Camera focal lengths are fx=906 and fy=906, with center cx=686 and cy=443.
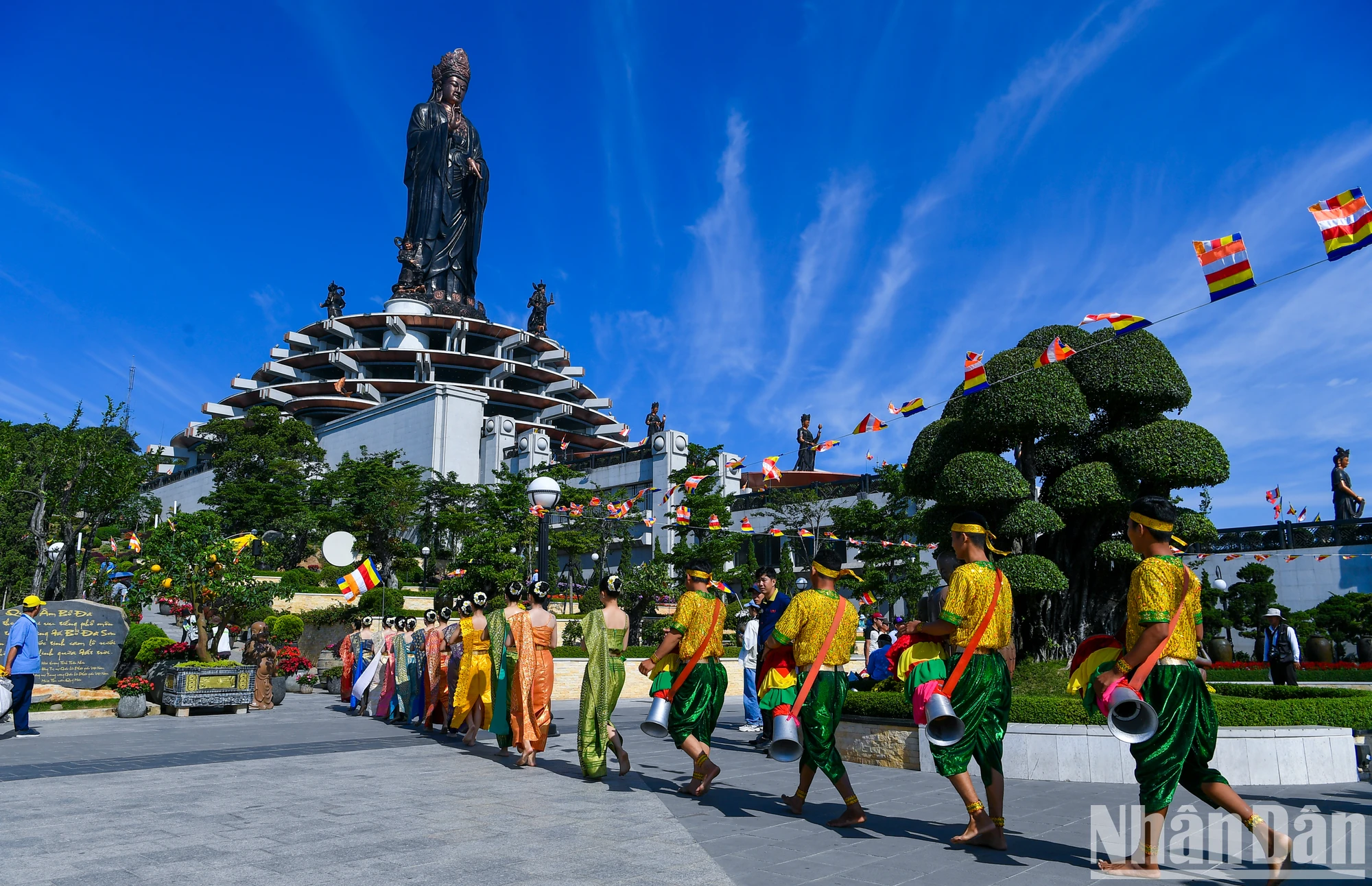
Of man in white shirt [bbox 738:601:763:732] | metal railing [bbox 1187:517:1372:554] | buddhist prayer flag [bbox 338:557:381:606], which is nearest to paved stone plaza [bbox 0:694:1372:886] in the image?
man in white shirt [bbox 738:601:763:732]

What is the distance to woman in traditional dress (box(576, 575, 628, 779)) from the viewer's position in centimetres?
793

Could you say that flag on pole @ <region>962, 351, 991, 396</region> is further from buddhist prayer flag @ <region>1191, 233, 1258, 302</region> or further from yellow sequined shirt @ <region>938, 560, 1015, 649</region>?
yellow sequined shirt @ <region>938, 560, 1015, 649</region>

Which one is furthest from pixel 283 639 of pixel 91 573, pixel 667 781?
pixel 667 781

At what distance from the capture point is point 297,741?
11.0m

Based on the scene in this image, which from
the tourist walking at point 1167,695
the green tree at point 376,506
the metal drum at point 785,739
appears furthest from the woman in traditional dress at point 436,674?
the green tree at point 376,506

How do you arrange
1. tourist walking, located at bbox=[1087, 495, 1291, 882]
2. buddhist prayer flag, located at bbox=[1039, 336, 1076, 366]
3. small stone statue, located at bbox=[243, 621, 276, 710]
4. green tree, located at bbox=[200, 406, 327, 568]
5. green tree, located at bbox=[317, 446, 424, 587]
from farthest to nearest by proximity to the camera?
green tree, located at bbox=[200, 406, 327, 568]
green tree, located at bbox=[317, 446, 424, 587]
small stone statue, located at bbox=[243, 621, 276, 710]
buddhist prayer flag, located at bbox=[1039, 336, 1076, 366]
tourist walking, located at bbox=[1087, 495, 1291, 882]

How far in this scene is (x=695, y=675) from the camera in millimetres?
6988

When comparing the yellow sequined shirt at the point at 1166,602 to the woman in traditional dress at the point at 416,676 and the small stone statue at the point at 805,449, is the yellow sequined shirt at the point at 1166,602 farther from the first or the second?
the small stone statue at the point at 805,449

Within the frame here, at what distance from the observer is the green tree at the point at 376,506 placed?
37969 mm

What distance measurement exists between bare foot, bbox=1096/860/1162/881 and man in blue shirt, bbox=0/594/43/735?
12267 mm

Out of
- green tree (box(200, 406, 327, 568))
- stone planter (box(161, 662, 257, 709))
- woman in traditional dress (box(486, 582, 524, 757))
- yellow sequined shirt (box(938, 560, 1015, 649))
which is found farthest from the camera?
green tree (box(200, 406, 327, 568))

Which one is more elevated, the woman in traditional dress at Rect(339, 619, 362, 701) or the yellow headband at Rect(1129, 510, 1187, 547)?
the yellow headband at Rect(1129, 510, 1187, 547)

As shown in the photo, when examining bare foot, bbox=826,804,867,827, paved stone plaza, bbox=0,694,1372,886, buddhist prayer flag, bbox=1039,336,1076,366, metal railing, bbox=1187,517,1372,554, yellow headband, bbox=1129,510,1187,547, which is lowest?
paved stone plaza, bbox=0,694,1372,886

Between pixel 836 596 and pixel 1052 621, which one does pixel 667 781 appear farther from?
pixel 1052 621
